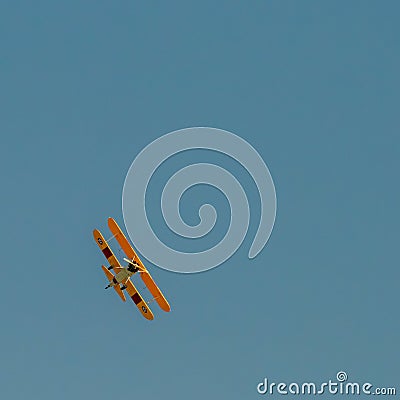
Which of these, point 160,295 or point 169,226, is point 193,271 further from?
point 160,295

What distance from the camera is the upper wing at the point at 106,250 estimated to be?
110 metres

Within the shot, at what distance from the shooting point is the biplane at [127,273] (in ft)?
358

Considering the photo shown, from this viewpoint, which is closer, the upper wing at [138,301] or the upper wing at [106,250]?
the upper wing at [106,250]

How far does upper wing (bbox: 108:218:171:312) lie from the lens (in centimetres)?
10969

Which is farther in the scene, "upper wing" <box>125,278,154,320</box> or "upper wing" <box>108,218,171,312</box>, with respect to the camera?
"upper wing" <box>125,278,154,320</box>

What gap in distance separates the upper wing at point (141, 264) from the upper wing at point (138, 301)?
1.82m

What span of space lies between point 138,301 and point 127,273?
18.6ft

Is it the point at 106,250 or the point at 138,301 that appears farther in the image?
the point at 138,301

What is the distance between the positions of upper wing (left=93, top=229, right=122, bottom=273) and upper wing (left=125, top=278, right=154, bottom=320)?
369 centimetres

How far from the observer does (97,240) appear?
112 m

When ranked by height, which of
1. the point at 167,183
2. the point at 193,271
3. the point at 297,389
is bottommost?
the point at 297,389

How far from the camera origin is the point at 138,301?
114 m

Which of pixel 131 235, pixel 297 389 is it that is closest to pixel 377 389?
pixel 297 389

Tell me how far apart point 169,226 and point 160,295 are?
40.9ft
